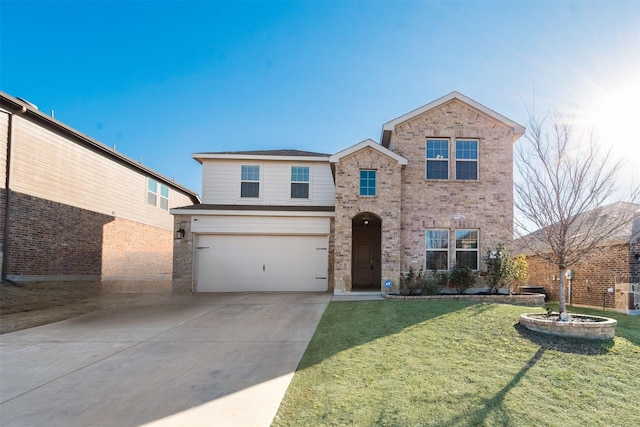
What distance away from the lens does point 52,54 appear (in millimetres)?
15156

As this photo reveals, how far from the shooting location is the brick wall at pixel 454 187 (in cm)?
1327

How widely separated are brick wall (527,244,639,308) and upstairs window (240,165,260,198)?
12102 mm

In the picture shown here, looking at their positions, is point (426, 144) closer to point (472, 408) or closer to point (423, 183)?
point (423, 183)

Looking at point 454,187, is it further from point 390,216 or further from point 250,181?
point 250,181

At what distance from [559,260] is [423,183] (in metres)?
6.29

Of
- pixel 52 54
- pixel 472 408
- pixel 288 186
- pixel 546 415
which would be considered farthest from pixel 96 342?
pixel 52 54

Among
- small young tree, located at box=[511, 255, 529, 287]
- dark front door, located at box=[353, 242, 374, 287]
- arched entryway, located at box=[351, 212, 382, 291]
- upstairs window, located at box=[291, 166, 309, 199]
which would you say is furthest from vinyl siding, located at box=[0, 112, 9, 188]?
small young tree, located at box=[511, 255, 529, 287]

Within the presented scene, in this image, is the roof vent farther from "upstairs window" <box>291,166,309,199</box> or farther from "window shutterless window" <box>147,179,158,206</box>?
"upstairs window" <box>291,166,309,199</box>

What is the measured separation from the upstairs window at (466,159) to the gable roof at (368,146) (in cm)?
223

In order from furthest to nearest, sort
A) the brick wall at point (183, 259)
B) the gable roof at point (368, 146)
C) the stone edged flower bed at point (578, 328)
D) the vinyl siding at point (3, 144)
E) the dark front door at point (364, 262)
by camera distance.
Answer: the dark front door at point (364, 262) → the brick wall at point (183, 259) → the gable roof at point (368, 146) → the vinyl siding at point (3, 144) → the stone edged flower bed at point (578, 328)

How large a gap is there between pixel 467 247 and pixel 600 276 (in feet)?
13.7

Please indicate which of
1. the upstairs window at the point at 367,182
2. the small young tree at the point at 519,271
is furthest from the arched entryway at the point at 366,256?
the small young tree at the point at 519,271

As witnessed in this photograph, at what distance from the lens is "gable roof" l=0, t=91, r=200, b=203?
1288cm

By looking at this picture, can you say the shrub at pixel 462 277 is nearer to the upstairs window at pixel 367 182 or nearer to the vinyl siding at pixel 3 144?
the upstairs window at pixel 367 182
